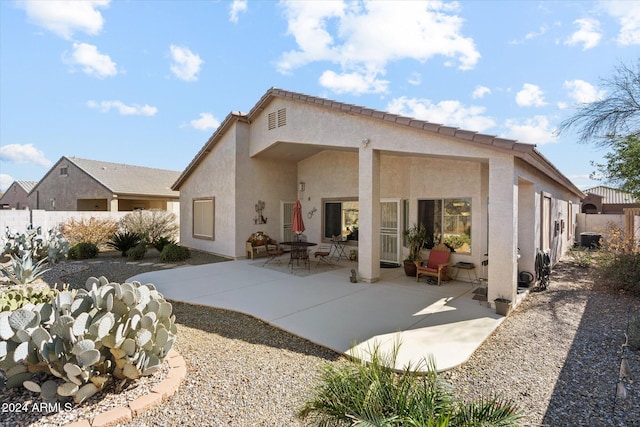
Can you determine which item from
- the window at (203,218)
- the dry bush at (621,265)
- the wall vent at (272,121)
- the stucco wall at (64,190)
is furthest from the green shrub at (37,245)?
the dry bush at (621,265)

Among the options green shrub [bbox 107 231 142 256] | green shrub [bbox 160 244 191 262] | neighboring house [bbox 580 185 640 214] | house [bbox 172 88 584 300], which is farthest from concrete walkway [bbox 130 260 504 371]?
neighboring house [bbox 580 185 640 214]

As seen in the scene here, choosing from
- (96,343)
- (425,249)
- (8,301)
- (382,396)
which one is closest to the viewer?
(382,396)

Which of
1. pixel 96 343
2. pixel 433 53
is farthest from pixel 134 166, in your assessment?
pixel 96 343

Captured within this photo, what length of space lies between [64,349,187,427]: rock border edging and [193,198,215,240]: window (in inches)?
462

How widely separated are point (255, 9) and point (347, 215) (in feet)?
26.1

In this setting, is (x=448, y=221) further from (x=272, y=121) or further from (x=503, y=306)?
(x=272, y=121)

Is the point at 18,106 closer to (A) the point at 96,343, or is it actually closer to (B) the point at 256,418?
(A) the point at 96,343

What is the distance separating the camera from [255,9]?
9477 mm

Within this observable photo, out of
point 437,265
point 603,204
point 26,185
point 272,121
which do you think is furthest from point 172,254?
point 603,204

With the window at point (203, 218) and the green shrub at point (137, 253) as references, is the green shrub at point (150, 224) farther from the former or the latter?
the green shrub at point (137, 253)

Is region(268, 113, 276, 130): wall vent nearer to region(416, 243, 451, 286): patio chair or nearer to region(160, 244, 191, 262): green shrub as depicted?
region(160, 244, 191, 262): green shrub

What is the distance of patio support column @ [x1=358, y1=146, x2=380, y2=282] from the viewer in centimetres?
902

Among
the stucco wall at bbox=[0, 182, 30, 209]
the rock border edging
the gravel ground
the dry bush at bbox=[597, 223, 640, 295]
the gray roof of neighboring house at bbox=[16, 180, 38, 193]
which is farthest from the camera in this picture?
the gray roof of neighboring house at bbox=[16, 180, 38, 193]

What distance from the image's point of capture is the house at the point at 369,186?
23.1 ft
